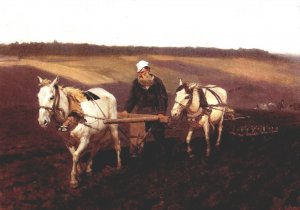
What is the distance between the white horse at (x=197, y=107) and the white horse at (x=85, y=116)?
3.15 feet

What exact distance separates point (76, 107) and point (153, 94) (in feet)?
4.70

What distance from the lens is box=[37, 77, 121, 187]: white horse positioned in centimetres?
520

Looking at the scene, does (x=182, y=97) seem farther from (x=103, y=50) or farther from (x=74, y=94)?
(x=103, y=50)

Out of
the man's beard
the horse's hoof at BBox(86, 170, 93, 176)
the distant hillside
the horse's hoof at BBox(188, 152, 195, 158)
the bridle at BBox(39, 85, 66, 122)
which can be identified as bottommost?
the horse's hoof at BBox(86, 170, 93, 176)

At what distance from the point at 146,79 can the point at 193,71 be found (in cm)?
283

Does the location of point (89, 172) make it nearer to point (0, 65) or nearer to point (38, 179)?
point (38, 179)

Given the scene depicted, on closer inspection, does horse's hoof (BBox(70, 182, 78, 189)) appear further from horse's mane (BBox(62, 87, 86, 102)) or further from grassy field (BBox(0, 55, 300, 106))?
grassy field (BBox(0, 55, 300, 106))

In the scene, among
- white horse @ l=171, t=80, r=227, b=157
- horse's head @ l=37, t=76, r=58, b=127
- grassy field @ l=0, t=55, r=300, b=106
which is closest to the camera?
horse's head @ l=37, t=76, r=58, b=127

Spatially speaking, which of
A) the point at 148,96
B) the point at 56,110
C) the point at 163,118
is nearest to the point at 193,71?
the point at 148,96

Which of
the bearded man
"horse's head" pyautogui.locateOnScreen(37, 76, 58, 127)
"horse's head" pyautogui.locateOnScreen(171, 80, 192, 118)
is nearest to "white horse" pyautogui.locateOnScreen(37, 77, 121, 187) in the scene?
"horse's head" pyautogui.locateOnScreen(37, 76, 58, 127)

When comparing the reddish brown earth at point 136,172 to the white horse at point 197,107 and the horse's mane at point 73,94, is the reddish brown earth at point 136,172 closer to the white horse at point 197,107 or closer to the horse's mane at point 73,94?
the white horse at point 197,107

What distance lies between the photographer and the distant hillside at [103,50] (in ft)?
24.1

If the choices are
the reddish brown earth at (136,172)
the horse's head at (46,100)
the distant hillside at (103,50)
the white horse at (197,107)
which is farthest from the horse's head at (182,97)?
the horse's head at (46,100)

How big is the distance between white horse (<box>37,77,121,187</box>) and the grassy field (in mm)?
1288
